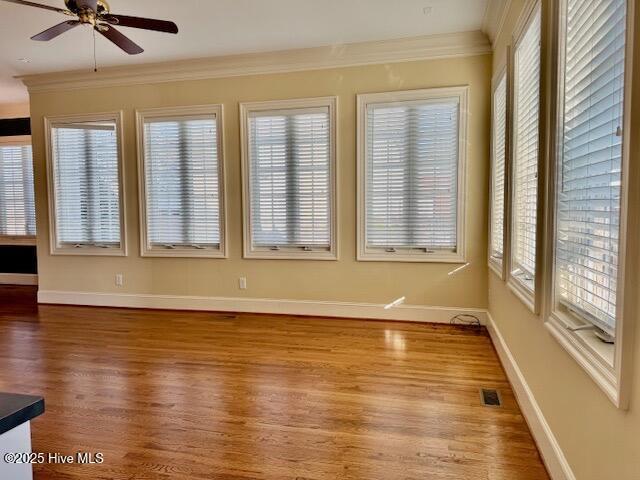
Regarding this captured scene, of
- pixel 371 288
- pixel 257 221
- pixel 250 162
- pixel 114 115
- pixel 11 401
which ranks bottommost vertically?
pixel 371 288

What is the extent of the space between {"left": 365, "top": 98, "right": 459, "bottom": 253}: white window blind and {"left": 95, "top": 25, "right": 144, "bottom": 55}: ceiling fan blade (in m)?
2.34

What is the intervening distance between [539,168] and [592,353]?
106 centimetres

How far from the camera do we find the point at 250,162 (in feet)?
15.3

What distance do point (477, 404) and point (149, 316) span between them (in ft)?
12.5

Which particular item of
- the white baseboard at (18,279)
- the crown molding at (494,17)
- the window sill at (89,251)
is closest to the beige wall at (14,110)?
the white baseboard at (18,279)

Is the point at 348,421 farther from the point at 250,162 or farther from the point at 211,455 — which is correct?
the point at 250,162

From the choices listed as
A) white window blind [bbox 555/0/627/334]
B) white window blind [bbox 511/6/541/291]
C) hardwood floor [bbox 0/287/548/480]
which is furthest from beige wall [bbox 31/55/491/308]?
white window blind [bbox 555/0/627/334]

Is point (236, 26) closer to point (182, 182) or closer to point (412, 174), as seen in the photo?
point (182, 182)

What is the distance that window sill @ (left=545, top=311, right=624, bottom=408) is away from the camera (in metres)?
1.30

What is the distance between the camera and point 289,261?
4660 mm

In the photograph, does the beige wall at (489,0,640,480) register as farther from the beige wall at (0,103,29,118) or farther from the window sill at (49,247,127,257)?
the beige wall at (0,103,29,118)

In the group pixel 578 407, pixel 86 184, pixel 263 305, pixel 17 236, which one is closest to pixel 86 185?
pixel 86 184

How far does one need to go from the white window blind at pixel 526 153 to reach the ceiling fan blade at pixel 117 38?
2871 millimetres

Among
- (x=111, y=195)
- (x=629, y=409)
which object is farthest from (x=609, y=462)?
(x=111, y=195)
